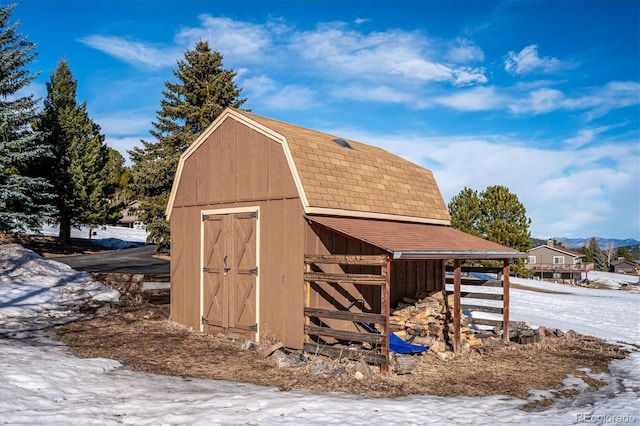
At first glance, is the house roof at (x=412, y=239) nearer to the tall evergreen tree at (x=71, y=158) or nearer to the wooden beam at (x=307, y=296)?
the wooden beam at (x=307, y=296)

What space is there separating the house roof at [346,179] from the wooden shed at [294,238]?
3 cm

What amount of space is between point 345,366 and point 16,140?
2470 cm

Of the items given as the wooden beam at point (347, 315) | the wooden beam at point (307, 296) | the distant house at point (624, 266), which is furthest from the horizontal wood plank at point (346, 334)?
the distant house at point (624, 266)

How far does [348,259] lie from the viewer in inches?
350

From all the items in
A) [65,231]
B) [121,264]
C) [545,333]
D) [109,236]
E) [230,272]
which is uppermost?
[65,231]

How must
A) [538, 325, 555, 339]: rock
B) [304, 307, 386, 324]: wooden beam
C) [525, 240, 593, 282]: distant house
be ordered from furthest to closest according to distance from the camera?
[525, 240, 593, 282]: distant house → [538, 325, 555, 339]: rock → [304, 307, 386, 324]: wooden beam

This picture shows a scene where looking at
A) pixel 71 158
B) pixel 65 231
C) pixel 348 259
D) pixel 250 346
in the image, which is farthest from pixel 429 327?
pixel 65 231

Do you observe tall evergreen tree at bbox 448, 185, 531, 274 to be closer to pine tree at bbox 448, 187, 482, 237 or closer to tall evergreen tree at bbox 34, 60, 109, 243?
pine tree at bbox 448, 187, 482, 237

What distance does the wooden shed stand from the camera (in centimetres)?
952

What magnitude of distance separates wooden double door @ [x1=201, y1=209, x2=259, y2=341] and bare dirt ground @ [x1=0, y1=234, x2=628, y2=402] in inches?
17.8

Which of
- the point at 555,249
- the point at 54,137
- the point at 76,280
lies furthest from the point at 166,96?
the point at 555,249

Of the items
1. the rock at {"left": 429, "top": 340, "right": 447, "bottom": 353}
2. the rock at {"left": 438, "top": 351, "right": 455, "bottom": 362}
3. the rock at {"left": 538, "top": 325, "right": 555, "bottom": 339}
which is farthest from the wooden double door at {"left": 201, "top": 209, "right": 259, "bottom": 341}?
the rock at {"left": 538, "top": 325, "right": 555, "bottom": 339}

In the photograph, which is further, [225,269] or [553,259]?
[553,259]

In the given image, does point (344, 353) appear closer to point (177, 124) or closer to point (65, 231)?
point (177, 124)
